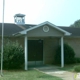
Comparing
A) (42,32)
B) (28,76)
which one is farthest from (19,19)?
(28,76)

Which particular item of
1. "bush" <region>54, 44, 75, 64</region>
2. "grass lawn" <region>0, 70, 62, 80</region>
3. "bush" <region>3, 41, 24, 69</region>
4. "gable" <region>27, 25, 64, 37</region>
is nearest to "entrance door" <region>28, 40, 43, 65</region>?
"bush" <region>54, 44, 75, 64</region>

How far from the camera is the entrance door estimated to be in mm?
22984

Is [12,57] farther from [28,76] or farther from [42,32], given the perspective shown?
[28,76]

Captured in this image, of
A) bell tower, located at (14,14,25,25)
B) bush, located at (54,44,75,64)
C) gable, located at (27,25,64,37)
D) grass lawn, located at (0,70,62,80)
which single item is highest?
bell tower, located at (14,14,25,25)

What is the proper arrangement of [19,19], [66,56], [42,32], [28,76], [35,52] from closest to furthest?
[28,76]
[42,32]
[66,56]
[35,52]
[19,19]

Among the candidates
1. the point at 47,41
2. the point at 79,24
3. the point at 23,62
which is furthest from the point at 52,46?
the point at 79,24

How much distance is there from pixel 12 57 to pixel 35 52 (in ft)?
18.6

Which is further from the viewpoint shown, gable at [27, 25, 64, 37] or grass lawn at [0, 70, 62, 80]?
gable at [27, 25, 64, 37]

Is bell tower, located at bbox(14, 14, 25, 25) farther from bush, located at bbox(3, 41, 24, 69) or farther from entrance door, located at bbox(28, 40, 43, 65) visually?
bush, located at bbox(3, 41, 24, 69)

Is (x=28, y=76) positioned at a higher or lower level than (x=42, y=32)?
lower

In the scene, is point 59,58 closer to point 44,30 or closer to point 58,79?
point 44,30

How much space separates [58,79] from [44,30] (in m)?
7.67

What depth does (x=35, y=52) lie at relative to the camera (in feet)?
76.2

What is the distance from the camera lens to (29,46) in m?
23.0
